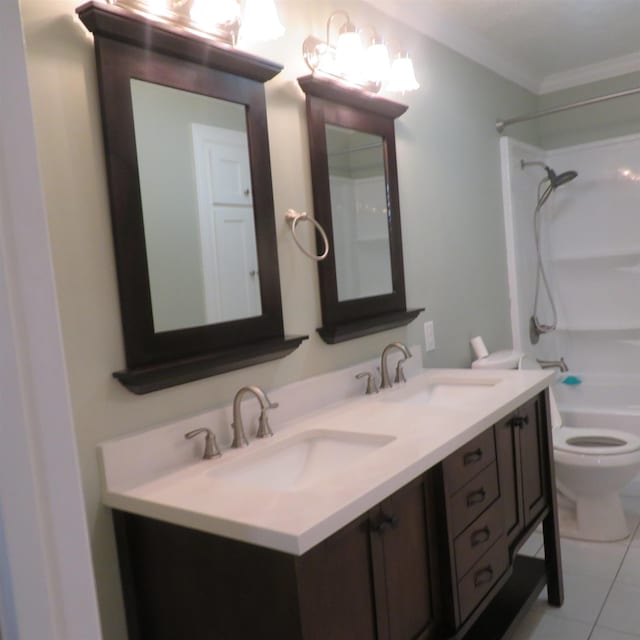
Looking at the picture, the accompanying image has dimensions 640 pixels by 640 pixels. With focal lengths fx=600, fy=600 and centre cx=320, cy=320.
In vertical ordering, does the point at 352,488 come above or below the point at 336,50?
below

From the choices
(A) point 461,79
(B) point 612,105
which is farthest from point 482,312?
(B) point 612,105

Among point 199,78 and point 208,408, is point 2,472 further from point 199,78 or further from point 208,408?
point 199,78

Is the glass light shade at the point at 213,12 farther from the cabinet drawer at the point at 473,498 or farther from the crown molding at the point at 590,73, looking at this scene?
the crown molding at the point at 590,73

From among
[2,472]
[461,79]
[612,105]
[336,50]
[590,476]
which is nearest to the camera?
[2,472]

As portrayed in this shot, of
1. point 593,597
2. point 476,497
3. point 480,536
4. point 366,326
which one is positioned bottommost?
point 593,597

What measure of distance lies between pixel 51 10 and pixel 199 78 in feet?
1.22

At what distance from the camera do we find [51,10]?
3.98 feet

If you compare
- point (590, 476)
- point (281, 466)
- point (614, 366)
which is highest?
point (281, 466)

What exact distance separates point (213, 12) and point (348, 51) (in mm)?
571

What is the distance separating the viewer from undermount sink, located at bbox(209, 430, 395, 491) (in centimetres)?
143

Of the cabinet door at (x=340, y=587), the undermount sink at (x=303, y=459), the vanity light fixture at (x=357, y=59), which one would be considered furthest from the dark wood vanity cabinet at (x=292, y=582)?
the vanity light fixture at (x=357, y=59)

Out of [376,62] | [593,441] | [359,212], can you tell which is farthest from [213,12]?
[593,441]

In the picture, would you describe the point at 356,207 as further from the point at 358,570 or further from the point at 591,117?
the point at 591,117

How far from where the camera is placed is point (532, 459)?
2.01 meters
